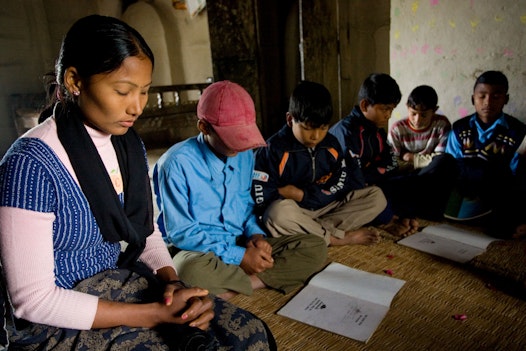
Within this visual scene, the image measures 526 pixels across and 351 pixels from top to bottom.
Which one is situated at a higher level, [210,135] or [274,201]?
[210,135]

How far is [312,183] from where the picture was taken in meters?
2.41

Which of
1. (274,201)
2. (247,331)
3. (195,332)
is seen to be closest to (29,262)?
(195,332)

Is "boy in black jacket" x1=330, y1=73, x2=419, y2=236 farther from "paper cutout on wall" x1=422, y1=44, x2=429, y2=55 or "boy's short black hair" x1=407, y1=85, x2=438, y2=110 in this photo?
"paper cutout on wall" x1=422, y1=44, x2=429, y2=55

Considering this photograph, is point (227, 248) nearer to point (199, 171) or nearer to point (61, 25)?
point (199, 171)

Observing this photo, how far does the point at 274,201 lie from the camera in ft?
7.05

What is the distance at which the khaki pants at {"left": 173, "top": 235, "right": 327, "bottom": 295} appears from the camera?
1.70 metres

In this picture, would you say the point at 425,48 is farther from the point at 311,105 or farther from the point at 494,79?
the point at 311,105

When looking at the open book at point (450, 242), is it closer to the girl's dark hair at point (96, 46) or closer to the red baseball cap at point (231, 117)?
the red baseball cap at point (231, 117)

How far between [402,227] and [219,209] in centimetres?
126

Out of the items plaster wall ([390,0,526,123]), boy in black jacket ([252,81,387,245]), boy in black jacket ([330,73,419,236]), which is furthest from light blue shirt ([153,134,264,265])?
plaster wall ([390,0,526,123])

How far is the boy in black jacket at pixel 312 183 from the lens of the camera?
2123 millimetres

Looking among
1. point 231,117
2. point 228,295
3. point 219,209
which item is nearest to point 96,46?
point 231,117

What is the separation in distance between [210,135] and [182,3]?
771cm

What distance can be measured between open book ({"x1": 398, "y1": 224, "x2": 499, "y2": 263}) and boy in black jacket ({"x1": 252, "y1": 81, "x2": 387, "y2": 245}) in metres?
0.25
